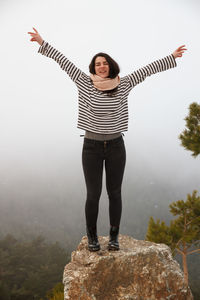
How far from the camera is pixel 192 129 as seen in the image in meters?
7.50

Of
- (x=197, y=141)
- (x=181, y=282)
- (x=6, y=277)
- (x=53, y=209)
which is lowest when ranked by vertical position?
(x=53, y=209)

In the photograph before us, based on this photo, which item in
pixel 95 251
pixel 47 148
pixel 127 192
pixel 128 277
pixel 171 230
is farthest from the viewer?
pixel 47 148

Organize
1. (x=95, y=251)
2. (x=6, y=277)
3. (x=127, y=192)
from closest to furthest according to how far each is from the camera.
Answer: (x=95, y=251), (x=6, y=277), (x=127, y=192)

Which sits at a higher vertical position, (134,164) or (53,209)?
(134,164)

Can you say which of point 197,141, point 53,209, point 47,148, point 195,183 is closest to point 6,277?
point 197,141

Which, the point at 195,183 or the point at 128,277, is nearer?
the point at 128,277

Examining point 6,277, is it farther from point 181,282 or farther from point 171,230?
point 181,282

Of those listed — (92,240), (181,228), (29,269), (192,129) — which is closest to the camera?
(92,240)

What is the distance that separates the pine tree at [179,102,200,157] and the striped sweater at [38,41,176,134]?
4706 mm

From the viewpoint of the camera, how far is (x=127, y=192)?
12888 centimetres

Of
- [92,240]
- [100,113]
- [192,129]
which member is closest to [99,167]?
[100,113]

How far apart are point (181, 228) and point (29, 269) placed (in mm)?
32517

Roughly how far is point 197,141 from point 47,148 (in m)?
186

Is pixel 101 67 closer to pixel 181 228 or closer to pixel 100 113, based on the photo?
pixel 100 113
